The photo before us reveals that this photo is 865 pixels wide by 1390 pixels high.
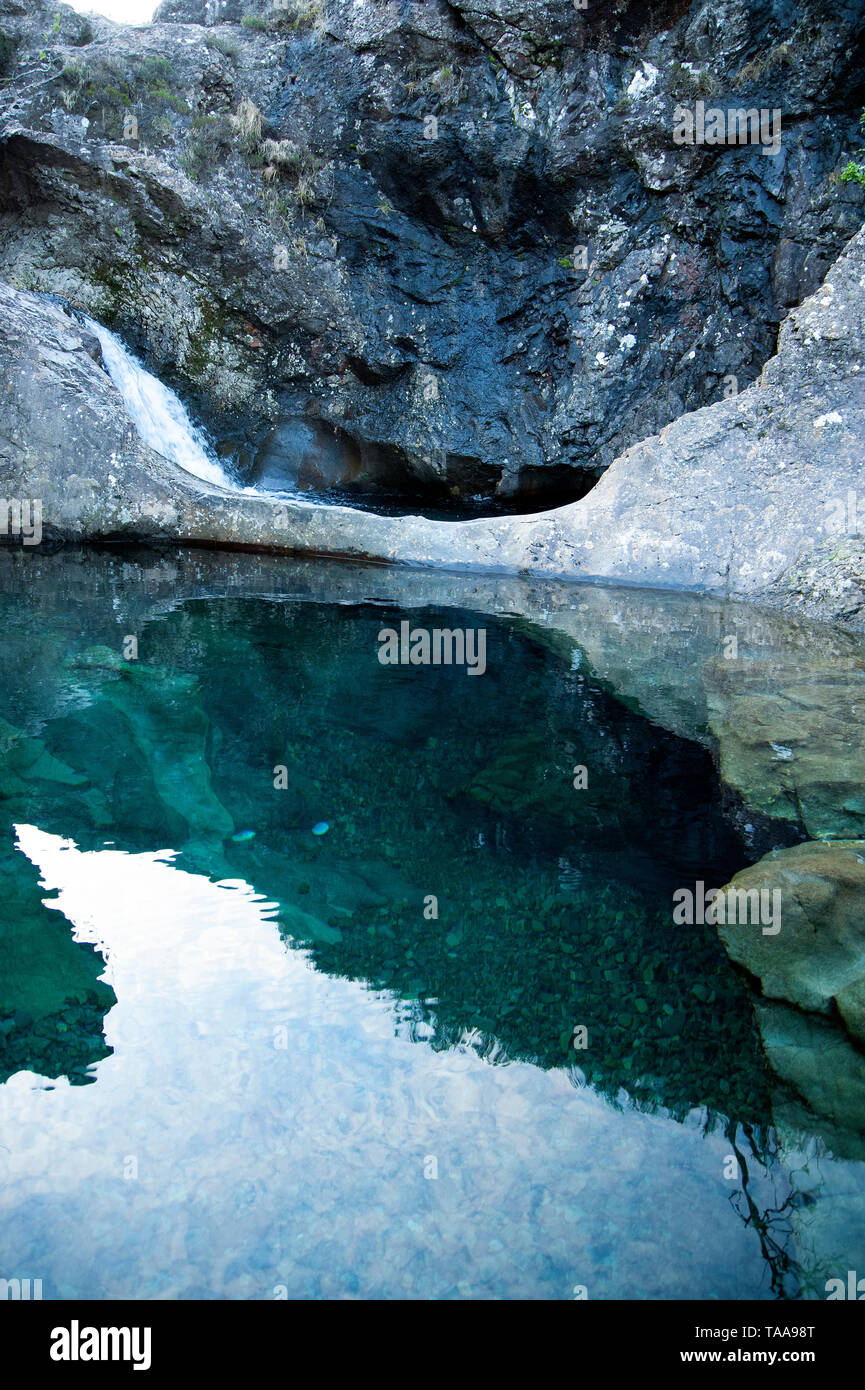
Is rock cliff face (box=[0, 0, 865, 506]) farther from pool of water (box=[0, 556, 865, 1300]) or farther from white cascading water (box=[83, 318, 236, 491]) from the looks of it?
pool of water (box=[0, 556, 865, 1300])

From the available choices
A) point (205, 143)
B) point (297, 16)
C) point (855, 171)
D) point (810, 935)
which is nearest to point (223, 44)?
point (297, 16)

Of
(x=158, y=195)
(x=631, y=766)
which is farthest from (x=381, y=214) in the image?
(x=631, y=766)

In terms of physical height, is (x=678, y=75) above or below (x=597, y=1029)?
above

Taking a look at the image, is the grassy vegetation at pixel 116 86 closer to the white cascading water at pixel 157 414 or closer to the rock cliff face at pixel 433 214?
the rock cliff face at pixel 433 214

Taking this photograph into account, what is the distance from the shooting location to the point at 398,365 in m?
13.2

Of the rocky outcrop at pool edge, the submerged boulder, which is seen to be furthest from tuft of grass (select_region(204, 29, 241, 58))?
the submerged boulder

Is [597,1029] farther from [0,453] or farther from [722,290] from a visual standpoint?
[722,290]

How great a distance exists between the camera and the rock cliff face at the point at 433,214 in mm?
11680

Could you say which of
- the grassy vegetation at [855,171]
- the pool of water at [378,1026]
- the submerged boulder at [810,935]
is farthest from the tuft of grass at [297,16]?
the submerged boulder at [810,935]

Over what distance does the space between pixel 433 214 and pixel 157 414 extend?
4.74m

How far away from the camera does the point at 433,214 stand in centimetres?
1288

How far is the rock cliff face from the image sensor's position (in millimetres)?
11680

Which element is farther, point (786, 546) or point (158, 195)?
point (158, 195)

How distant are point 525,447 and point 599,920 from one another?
11026 mm
